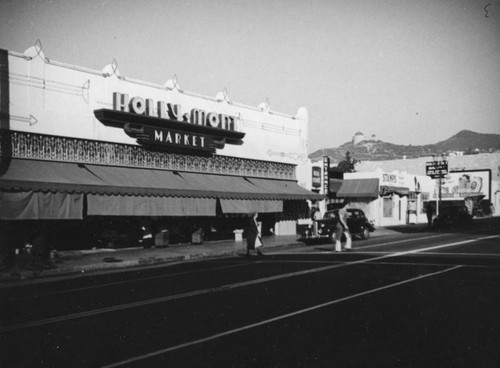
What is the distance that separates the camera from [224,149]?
25547 mm

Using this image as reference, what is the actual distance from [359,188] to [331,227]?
778 inches

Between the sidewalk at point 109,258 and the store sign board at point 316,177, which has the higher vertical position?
the store sign board at point 316,177

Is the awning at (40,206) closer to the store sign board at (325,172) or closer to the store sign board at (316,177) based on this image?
the store sign board at (316,177)

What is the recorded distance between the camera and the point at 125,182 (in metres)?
19.3

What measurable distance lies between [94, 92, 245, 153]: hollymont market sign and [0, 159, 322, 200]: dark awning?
139 cm

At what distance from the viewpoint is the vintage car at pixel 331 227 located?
23994 mm

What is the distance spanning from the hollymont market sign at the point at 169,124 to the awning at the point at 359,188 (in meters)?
19.1

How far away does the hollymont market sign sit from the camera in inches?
809

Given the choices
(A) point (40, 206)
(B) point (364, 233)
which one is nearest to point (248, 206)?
(B) point (364, 233)

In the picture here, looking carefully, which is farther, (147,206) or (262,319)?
(147,206)

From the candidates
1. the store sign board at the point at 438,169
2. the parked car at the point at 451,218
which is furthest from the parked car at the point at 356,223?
the store sign board at the point at 438,169

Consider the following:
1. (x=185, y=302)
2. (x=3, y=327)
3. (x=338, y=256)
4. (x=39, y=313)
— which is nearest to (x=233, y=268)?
(x=338, y=256)

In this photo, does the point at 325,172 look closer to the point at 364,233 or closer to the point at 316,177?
the point at 316,177

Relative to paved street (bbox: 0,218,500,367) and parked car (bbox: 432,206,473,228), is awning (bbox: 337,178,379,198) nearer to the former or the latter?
parked car (bbox: 432,206,473,228)
